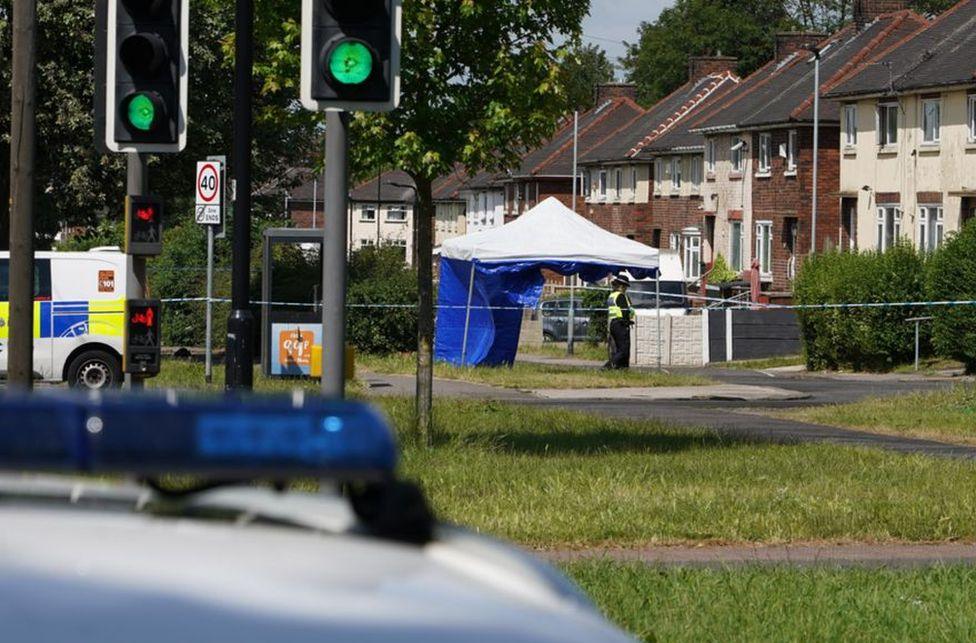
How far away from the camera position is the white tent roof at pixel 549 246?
32500 mm

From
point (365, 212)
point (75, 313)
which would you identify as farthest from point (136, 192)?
point (365, 212)

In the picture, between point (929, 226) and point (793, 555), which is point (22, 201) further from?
point (929, 226)

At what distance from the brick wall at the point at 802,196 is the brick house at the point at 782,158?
0.03 meters

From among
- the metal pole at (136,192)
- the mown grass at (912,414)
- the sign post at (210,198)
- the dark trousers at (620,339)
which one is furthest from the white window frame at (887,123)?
the metal pole at (136,192)

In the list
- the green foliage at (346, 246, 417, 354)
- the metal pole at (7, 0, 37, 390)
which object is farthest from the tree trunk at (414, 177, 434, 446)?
the green foliage at (346, 246, 417, 354)

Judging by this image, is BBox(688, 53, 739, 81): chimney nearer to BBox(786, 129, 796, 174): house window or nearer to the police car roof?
BBox(786, 129, 796, 174): house window

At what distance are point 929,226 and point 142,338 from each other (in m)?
38.5

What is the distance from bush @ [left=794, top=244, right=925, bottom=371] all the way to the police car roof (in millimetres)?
35586

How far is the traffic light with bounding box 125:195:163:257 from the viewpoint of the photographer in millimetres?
12773

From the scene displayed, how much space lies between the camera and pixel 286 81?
48.8ft

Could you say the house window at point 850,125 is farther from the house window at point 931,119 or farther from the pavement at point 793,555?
the pavement at point 793,555

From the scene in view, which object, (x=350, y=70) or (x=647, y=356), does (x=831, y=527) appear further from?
(x=647, y=356)

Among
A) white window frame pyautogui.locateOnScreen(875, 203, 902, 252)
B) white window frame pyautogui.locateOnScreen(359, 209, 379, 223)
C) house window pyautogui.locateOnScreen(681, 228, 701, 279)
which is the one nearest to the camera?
white window frame pyautogui.locateOnScreen(875, 203, 902, 252)

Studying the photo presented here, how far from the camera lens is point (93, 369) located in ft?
83.0
